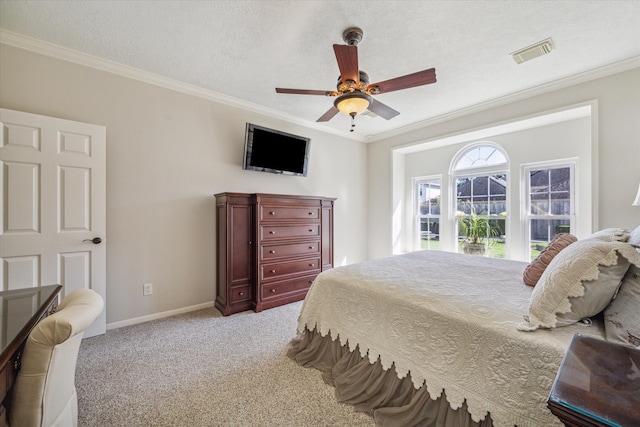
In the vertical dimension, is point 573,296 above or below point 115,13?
below

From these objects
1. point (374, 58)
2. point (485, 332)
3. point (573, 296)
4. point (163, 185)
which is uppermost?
point (374, 58)

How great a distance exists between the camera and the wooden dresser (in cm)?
302

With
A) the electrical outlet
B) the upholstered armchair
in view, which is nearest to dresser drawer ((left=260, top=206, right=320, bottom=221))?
the electrical outlet

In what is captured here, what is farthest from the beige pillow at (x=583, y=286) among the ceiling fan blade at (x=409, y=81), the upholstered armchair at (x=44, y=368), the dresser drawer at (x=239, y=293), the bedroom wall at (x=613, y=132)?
the dresser drawer at (x=239, y=293)

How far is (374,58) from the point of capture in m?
2.51

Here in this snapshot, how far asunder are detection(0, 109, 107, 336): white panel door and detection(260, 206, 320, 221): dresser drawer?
1.57m

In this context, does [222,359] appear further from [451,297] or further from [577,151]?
[577,151]

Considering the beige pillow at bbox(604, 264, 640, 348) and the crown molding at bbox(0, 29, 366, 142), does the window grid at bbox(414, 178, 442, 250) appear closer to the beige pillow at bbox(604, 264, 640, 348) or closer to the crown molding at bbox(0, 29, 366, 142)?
the crown molding at bbox(0, 29, 366, 142)

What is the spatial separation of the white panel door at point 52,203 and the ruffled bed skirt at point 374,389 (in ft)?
6.89

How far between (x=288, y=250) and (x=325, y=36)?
7.74 ft

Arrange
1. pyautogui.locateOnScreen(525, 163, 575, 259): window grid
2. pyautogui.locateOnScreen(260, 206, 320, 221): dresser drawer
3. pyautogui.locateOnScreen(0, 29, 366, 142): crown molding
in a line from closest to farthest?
1. pyautogui.locateOnScreen(0, 29, 366, 142): crown molding
2. pyautogui.locateOnScreen(260, 206, 320, 221): dresser drawer
3. pyautogui.locateOnScreen(525, 163, 575, 259): window grid

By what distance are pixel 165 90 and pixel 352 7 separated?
7.37 ft

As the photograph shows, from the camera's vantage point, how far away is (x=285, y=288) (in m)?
3.36

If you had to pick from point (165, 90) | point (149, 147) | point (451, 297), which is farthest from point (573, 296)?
point (165, 90)
